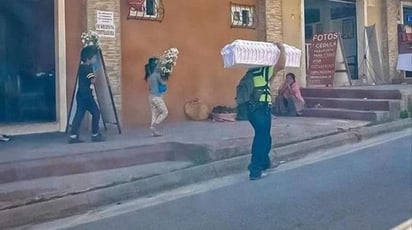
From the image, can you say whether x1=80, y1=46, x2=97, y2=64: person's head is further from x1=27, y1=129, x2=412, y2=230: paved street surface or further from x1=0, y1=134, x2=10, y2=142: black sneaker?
x1=27, y1=129, x2=412, y2=230: paved street surface

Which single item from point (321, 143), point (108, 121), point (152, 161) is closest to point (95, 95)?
point (108, 121)

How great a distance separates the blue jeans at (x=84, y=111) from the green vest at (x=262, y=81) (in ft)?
9.59

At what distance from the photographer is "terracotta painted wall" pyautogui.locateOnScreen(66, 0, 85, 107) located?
11.0m

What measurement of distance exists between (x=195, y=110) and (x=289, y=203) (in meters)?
6.54

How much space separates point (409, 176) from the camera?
8.13m

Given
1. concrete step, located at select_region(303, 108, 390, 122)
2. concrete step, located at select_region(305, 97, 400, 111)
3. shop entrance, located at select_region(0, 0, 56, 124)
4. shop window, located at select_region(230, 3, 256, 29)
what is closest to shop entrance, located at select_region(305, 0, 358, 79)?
shop window, located at select_region(230, 3, 256, 29)

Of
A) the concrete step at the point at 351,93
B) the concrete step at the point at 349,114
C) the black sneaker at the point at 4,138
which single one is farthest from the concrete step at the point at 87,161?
the concrete step at the point at 351,93

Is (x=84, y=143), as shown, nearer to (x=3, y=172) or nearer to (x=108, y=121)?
(x=108, y=121)

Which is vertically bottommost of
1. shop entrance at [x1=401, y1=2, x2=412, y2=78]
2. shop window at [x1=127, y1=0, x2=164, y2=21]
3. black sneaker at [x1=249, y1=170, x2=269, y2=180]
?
black sneaker at [x1=249, y1=170, x2=269, y2=180]

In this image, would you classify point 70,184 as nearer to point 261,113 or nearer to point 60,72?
point 261,113

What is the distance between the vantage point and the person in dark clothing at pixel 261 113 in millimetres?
7902

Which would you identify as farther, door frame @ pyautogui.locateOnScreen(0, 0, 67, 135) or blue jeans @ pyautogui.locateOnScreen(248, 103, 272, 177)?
door frame @ pyautogui.locateOnScreen(0, 0, 67, 135)

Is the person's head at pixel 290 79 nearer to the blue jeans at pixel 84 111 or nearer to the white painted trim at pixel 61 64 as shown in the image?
the white painted trim at pixel 61 64

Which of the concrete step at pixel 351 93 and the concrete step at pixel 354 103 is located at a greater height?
the concrete step at pixel 351 93
